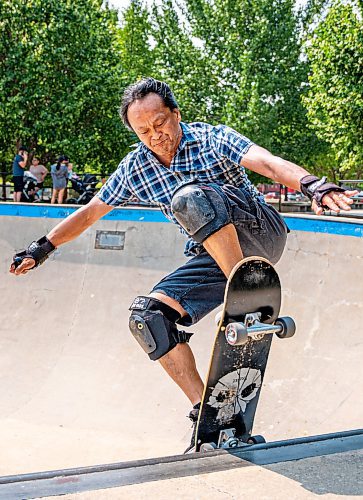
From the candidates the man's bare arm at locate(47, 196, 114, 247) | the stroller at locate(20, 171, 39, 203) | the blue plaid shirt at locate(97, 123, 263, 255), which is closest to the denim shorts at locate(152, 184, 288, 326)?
the blue plaid shirt at locate(97, 123, 263, 255)

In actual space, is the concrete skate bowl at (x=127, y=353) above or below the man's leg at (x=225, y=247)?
below

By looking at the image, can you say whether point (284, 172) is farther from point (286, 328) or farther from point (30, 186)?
point (30, 186)

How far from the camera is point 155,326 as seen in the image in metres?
2.66

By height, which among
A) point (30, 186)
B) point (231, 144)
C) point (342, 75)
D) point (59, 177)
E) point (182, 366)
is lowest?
point (182, 366)

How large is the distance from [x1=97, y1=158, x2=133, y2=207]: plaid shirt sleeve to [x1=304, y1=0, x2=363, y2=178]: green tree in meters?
15.0

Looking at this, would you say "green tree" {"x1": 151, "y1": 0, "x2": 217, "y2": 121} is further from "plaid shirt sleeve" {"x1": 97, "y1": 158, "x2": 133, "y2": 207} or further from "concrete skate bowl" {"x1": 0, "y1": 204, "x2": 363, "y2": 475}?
"plaid shirt sleeve" {"x1": 97, "y1": 158, "x2": 133, "y2": 207}

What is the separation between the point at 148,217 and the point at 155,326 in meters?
4.77

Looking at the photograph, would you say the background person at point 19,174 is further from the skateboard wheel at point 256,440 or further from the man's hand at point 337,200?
the man's hand at point 337,200

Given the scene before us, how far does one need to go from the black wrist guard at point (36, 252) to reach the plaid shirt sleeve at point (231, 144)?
3.43ft

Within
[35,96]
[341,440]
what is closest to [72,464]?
[341,440]

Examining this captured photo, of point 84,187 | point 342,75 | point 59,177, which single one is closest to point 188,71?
point 342,75

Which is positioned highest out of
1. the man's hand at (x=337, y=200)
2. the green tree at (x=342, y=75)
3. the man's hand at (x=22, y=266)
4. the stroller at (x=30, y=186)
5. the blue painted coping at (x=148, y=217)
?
the green tree at (x=342, y=75)

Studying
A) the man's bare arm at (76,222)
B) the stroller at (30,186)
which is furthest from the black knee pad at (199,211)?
the stroller at (30,186)

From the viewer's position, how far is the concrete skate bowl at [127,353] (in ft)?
13.3
